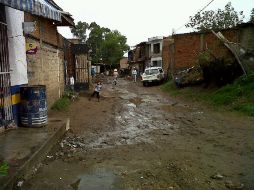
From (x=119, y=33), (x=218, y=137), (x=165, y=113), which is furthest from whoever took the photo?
(x=119, y=33)

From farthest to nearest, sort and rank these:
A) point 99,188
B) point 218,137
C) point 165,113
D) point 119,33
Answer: point 119,33, point 165,113, point 218,137, point 99,188

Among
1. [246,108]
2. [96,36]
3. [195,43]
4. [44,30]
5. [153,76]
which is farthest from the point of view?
[96,36]

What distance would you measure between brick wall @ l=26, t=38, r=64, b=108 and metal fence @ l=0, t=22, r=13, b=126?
174 centimetres

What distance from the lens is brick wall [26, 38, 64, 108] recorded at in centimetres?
1002

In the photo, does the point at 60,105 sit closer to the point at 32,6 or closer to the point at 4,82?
the point at 4,82

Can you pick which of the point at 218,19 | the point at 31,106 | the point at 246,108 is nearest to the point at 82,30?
the point at 218,19

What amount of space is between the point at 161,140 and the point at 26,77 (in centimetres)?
408

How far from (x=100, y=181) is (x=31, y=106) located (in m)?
3.62

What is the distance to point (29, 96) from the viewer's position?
8.14 metres

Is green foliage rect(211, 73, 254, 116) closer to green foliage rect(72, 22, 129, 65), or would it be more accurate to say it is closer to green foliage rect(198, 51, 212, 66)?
green foliage rect(198, 51, 212, 66)

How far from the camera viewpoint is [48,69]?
1239 centimetres

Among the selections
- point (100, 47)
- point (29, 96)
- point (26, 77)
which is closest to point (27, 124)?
point (29, 96)

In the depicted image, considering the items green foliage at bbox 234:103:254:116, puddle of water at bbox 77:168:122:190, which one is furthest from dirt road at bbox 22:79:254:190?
green foliage at bbox 234:103:254:116

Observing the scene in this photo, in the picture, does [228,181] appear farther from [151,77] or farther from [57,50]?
[151,77]
